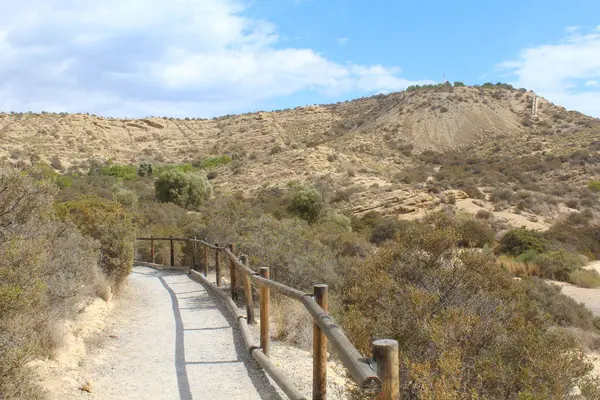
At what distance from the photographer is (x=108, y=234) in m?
10.6

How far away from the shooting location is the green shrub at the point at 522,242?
72.9ft

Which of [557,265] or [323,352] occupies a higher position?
[323,352]

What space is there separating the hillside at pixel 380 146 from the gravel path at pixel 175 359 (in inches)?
844

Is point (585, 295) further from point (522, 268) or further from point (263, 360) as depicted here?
point (263, 360)

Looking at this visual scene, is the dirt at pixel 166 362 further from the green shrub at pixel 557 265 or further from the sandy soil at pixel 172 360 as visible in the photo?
the green shrub at pixel 557 265

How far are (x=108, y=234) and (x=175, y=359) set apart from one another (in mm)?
5087

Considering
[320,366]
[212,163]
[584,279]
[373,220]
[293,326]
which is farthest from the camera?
[212,163]

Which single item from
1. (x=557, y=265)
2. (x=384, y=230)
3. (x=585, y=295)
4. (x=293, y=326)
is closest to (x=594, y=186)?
(x=557, y=265)

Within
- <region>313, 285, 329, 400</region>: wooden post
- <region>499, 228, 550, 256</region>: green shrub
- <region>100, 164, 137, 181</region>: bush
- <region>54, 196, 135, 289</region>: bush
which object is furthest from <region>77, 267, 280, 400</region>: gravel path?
<region>100, 164, 137, 181</region>: bush

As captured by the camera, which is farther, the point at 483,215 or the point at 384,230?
the point at 483,215

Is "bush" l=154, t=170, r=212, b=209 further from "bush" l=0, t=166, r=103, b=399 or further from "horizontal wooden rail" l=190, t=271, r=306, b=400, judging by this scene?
"bush" l=0, t=166, r=103, b=399

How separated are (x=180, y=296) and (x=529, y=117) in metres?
61.0

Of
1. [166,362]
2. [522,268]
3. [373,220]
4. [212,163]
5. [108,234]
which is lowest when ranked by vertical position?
[522,268]

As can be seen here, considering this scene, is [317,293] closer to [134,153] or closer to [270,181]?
[270,181]
